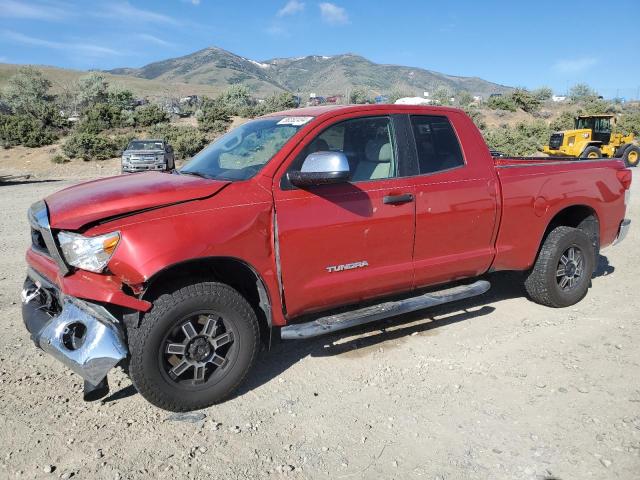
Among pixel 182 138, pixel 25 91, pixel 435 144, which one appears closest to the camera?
pixel 435 144

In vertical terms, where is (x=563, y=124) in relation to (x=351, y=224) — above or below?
above

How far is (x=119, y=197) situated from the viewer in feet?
10.8

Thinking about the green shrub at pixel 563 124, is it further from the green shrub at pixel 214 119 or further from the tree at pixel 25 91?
the tree at pixel 25 91

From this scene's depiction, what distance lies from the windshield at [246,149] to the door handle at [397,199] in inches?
32.9

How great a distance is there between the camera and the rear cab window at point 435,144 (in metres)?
4.32

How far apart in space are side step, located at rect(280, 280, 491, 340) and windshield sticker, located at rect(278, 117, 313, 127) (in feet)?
4.80

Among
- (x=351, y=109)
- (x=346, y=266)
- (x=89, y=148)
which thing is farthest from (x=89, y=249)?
(x=89, y=148)

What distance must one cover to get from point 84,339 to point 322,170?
1.81 m

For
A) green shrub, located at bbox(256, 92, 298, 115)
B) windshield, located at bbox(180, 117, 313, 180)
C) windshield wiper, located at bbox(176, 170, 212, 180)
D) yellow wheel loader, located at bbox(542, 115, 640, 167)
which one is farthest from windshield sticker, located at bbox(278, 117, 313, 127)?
green shrub, located at bbox(256, 92, 298, 115)

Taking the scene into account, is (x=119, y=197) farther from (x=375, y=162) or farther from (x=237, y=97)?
(x=237, y=97)

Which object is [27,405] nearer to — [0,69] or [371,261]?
[371,261]

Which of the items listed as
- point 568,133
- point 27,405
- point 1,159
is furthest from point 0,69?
point 27,405

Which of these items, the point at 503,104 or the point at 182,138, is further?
the point at 503,104

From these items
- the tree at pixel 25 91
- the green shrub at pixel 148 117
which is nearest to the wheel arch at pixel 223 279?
the green shrub at pixel 148 117
